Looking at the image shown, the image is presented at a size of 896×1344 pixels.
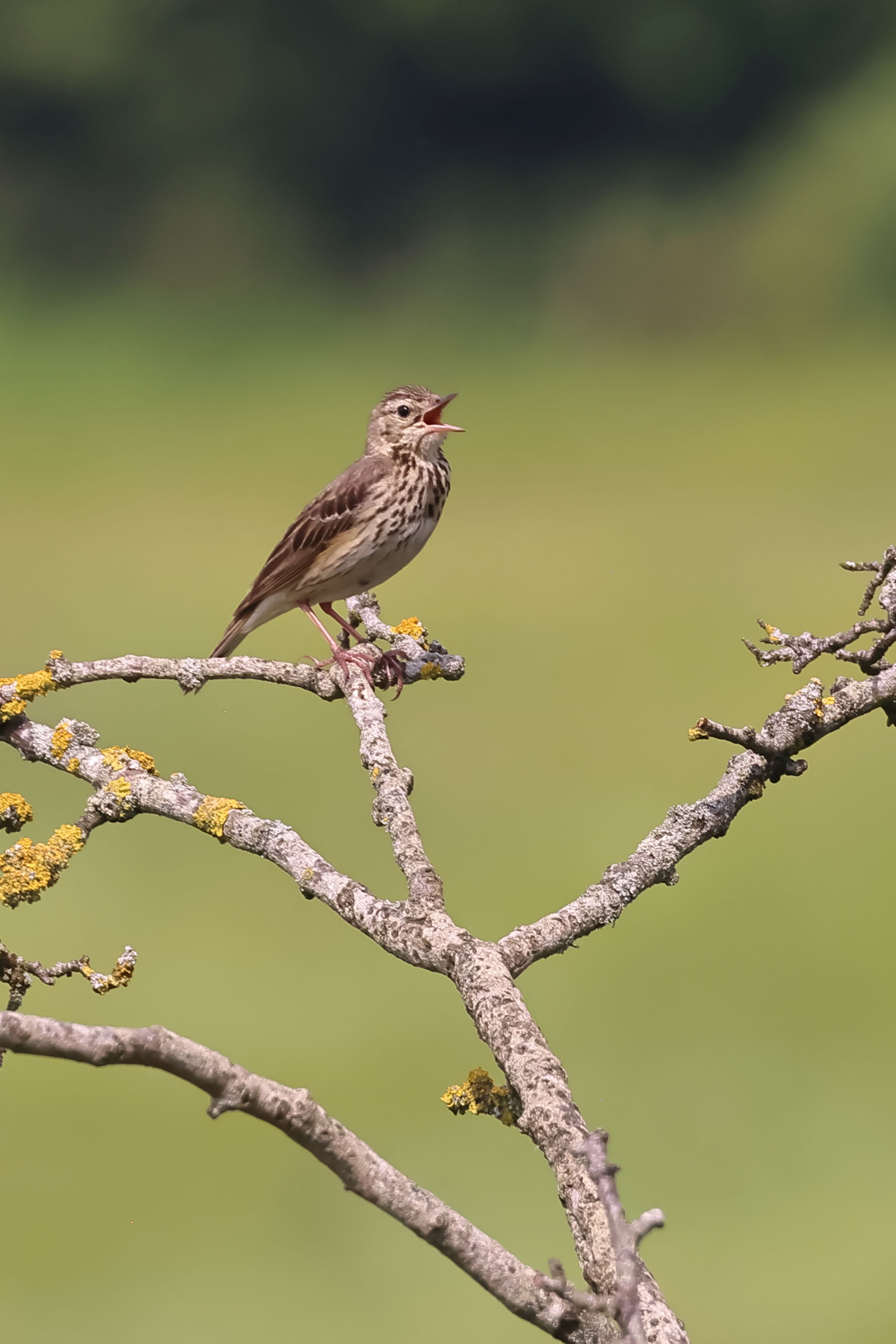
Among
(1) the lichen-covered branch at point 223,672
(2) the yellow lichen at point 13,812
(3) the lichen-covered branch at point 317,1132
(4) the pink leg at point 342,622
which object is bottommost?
(3) the lichen-covered branch at point 317,1132

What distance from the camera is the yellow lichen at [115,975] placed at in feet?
5.83

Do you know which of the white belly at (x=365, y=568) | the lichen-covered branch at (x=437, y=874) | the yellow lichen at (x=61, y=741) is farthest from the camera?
the white belly at (x=365, y=568)

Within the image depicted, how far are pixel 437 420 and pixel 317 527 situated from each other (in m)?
0.41

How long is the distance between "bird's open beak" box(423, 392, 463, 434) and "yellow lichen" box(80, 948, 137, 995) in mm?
1685

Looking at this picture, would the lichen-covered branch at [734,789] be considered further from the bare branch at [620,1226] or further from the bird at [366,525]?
the bird at [366,525]

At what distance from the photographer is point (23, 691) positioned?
2.47 meters

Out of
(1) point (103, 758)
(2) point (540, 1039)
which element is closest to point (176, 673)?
(1) point (103, 758)

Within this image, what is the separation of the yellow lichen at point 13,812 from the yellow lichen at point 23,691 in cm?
23

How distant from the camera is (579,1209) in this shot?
136 centimetres

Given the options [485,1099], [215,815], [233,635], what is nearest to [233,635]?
[233,635]

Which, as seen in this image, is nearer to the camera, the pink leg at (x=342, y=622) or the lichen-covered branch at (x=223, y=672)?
the lichen-covered branch at (x=223, y=672)

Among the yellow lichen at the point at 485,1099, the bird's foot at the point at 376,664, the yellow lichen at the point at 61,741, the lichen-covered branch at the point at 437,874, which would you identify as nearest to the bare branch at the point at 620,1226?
the lichen-covered branch at the point at 437,874

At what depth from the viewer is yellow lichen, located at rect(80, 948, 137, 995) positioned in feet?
5.83

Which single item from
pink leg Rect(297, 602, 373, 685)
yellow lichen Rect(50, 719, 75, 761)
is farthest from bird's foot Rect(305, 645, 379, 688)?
yellow lichen Rect(50, 719, 75, 761)
